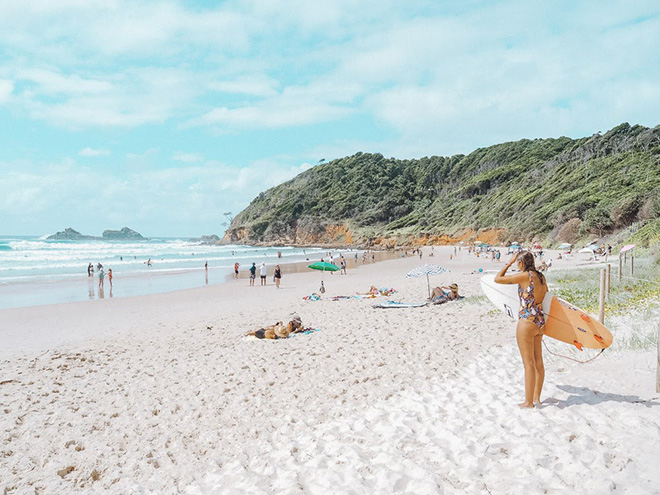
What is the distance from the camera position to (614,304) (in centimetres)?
973

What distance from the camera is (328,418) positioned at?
17.6ft

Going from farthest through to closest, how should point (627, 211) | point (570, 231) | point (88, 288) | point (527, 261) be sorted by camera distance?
point (570, 231) → point (627, 211) → point (88, 288) → point (527, 261)

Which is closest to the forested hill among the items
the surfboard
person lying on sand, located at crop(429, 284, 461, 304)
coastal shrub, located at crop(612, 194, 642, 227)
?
coastal shrub, located at crop(612, 194, 642, 227)

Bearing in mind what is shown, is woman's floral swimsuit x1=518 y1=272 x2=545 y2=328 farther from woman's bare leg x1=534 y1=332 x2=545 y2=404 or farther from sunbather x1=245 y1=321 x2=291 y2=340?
sunbather x1=245 y1=321 x2=291 y2=340

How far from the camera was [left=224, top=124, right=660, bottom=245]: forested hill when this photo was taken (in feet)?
160

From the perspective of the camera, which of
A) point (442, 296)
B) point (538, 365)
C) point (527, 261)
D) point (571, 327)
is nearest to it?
point (527, 261)

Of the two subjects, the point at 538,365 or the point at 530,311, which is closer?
the point at 530,311

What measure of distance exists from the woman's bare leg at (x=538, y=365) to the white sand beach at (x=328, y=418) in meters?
0.18

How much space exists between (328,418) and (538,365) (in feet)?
8.24

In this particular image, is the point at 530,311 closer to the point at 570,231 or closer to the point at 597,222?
the point at 597,222

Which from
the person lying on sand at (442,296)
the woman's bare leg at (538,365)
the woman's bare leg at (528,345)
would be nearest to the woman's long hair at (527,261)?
the woman's bare leg at (528,345)

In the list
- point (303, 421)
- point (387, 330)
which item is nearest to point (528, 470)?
point (303, 421)

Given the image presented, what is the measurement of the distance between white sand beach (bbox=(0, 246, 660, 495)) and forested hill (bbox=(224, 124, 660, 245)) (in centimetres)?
2681

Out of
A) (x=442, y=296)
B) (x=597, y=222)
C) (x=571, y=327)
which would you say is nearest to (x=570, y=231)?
(x=597, y=222)
